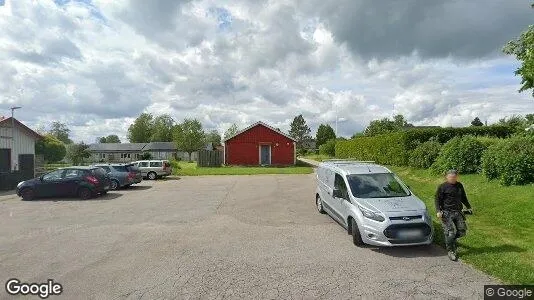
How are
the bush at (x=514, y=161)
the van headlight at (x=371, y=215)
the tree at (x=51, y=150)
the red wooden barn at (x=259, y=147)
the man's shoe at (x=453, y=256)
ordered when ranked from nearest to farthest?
the man's shoe at (x=453, y=256), the van headlight at (x=371, y=215), the bush at (x=514, y=161), the red wooden barn at (x=259, y=147), the tree at (x=51, y=150)

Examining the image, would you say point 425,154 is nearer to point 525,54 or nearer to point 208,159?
point 525,54

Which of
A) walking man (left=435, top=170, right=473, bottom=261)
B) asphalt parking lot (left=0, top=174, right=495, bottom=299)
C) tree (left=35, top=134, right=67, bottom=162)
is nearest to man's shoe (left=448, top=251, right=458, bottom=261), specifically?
walking man (left=435, top=170, right=473, bottom=261)

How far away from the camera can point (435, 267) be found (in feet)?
23.9

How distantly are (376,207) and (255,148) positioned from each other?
115ft

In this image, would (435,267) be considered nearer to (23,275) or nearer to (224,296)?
(224,296)

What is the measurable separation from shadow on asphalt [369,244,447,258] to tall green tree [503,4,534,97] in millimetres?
4477

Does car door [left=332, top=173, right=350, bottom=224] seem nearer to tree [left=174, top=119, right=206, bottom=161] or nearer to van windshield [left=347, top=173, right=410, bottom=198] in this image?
van windshield [left=347, top=173, right=410, bottom=198]

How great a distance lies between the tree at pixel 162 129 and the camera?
110m

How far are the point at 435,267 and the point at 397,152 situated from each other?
19.1 meters

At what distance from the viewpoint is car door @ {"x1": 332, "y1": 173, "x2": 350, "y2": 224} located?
9.84 metres

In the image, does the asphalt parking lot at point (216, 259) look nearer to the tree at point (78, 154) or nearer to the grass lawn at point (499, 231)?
the grass lawn at point (499, 231)

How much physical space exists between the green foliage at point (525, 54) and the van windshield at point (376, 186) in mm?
3793

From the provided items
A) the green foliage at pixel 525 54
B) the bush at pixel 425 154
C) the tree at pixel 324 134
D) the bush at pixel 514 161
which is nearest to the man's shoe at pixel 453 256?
the green foliage at pixel 525 54

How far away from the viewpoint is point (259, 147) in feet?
143
